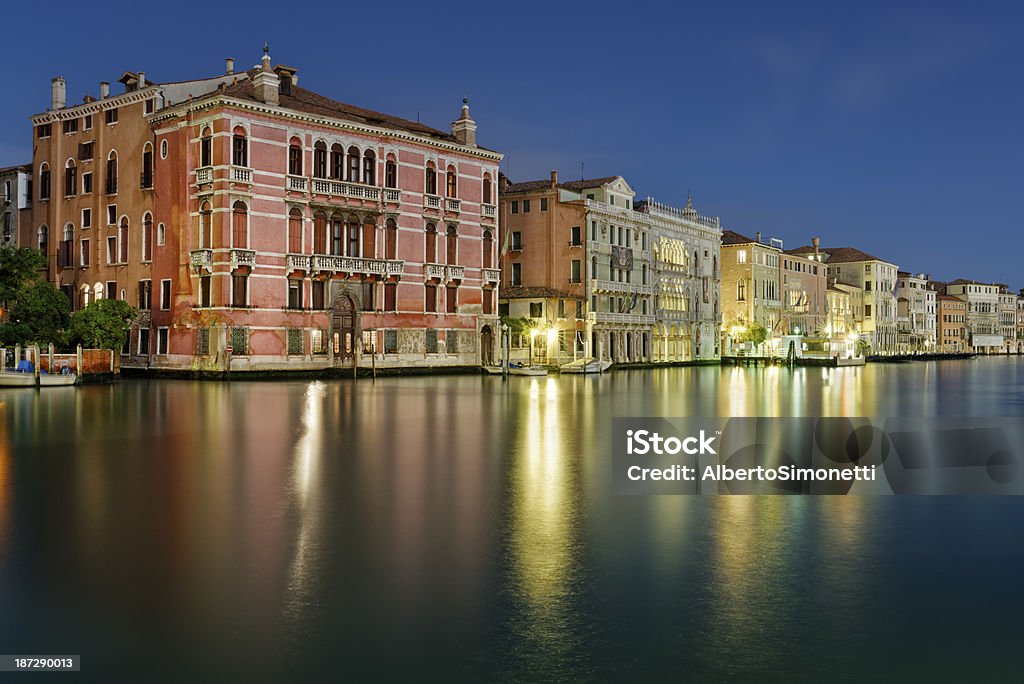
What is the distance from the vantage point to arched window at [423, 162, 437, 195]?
47.7 metres

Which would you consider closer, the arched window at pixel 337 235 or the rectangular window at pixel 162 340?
the rectangular window at pixel 162 340

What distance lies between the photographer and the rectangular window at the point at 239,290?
40.0 metres

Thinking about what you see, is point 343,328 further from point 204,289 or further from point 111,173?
point 111,173

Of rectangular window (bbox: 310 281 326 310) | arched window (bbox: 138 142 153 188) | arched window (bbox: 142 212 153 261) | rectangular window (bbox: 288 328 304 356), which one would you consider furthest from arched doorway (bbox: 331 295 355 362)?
arched window (bbox: 138 142 153 188)

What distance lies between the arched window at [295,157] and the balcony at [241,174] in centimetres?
→ 205

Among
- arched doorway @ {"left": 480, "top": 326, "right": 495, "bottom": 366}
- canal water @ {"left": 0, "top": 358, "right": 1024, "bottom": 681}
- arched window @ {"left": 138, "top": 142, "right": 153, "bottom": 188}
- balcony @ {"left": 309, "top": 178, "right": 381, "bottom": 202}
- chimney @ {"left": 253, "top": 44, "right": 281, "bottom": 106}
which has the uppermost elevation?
chimney @ {"left": 253, "top": 44, "right": 281, "bottom": 106}

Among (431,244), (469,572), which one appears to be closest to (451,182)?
(431,244)

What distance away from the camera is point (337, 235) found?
144 ft

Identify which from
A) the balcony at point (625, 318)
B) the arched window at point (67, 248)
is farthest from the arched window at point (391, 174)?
the balcony at point (625, 318)

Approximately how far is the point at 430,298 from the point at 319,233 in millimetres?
7203

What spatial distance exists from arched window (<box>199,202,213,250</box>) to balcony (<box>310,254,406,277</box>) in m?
4.51

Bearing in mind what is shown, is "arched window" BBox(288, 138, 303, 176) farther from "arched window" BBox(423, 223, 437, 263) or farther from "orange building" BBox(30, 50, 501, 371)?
"arched window" BBox(423, 223, 437, 263)

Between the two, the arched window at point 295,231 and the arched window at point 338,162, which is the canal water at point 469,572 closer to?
the arched window at point 295,231

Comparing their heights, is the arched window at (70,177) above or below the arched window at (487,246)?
above
